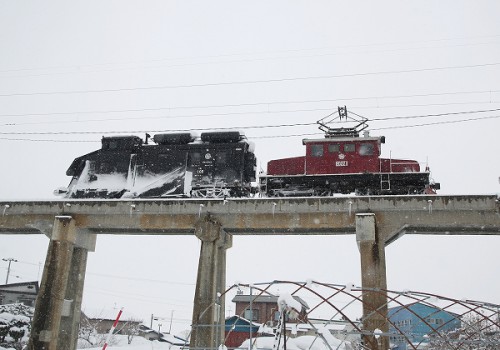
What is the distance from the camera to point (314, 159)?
21.1m

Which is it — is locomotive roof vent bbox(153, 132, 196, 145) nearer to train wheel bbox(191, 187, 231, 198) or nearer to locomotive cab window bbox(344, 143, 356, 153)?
train wheel bbox(191, 187, 231, 198)

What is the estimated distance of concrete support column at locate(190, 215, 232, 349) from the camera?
55.9ft

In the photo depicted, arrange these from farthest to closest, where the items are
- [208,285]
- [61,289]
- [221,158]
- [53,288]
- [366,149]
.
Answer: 1. [221,158]
2. [366,149]
3. [61,289]
4. [53,288]
5. [208,285]

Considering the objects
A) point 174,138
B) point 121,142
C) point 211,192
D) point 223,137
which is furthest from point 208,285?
point 121,142

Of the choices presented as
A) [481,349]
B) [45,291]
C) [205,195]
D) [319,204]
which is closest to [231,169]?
[205,195]

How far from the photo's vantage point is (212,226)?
1862 centimetres

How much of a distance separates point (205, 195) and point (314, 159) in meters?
5.52

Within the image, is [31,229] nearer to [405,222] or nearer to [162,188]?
[162,188]

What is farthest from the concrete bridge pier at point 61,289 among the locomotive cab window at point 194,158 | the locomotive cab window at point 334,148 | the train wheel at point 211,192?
the locomotive cab window at point 334,148

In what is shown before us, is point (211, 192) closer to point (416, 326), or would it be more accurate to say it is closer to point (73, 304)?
point (73, 304)

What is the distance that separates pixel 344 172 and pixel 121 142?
11.5 meters

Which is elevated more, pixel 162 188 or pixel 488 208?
pixel 162 188

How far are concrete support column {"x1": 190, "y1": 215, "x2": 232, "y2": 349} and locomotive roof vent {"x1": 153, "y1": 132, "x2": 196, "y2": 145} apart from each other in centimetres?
507

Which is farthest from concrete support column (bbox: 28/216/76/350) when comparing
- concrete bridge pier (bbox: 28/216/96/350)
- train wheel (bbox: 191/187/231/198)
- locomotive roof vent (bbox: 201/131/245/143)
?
locomotive roof vent (bbox: 201/131/245/143)
